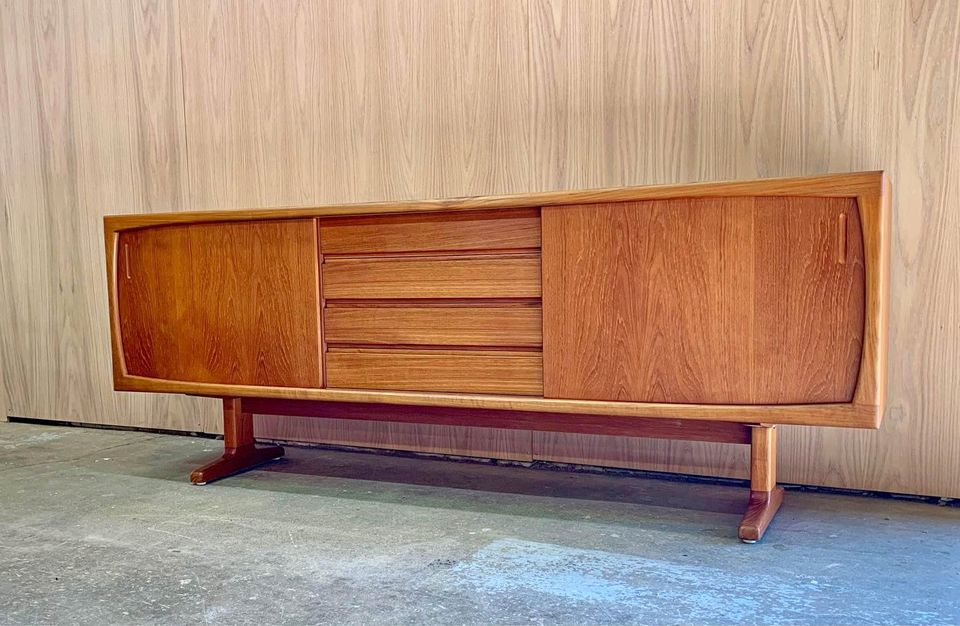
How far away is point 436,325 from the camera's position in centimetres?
179

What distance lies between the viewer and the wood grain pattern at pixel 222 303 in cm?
190

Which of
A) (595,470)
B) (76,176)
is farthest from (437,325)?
(76,176)

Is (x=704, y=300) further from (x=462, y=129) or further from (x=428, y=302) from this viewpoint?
(x=462, y=129)

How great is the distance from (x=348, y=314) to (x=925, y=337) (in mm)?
1300

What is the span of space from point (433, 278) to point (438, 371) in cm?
20

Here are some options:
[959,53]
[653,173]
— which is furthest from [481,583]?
[959,53]

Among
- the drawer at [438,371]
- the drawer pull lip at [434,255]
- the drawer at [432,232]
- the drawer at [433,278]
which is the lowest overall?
the drawer at [438,371]

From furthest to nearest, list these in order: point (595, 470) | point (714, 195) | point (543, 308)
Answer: point (595, 470) → point (543, 308) → point (714, 195)

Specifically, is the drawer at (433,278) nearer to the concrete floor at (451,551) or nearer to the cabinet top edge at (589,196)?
the cabinet top edge at (589,196)

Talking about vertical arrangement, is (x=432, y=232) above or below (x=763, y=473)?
above

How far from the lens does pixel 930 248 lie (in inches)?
71.5

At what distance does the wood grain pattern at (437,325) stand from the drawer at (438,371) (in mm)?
25

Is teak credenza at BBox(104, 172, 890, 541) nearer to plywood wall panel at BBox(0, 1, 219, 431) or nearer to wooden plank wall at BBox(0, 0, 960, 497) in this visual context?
wooden plank wall at BBox(0, 0, 960, 497)

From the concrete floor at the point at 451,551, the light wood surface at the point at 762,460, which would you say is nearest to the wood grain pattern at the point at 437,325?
the concrete floor at the point at 451,551
